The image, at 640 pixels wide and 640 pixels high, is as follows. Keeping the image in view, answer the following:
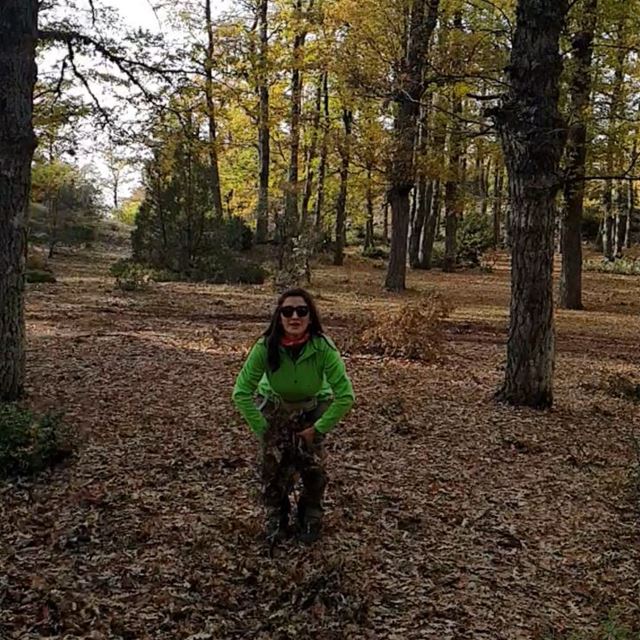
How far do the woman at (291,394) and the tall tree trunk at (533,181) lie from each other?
3631 millimetres

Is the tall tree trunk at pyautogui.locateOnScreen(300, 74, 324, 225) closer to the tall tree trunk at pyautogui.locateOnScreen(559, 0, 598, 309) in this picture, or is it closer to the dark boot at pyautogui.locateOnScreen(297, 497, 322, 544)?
the tall tree trunk at pyautogui.locateOnScreen(559, 0, 598, 309)

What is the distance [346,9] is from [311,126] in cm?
637

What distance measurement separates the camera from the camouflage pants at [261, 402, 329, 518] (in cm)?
387

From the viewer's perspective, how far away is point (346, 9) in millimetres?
15859

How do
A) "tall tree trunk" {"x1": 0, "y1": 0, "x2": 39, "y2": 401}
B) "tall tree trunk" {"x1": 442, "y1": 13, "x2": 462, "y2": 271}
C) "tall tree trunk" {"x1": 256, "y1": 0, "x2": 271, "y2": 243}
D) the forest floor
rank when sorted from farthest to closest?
"tall tree trunk" {"x1": 256, "y1": 0, "x2": 271, "y2": 243} < "tall tree trunk" {"x1": 442, "y1": 13, "x2": 462, "y2": 271} < "tall tree trunk" {"x1": 0, "y1": 0, "x2": 39, "y2": 401} < the forest floor

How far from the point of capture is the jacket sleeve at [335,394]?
3.76m

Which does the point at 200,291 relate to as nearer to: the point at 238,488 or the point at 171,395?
the point at 171,395

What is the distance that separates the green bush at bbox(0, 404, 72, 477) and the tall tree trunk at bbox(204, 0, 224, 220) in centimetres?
555

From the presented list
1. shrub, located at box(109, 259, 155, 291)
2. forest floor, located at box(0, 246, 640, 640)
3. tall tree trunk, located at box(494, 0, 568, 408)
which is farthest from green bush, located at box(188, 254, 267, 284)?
tall tree trunk, located at box(494, 0, 568, 408)

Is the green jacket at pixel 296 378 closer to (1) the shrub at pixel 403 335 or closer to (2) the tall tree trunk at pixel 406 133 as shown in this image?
(1) the shrub at pixel 403 335

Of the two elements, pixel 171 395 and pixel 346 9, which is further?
pixel 346 9

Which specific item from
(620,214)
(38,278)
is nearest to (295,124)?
(38,278)

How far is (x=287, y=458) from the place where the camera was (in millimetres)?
3914

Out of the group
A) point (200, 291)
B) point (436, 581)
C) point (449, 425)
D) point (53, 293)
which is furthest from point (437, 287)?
point (436, 581)
